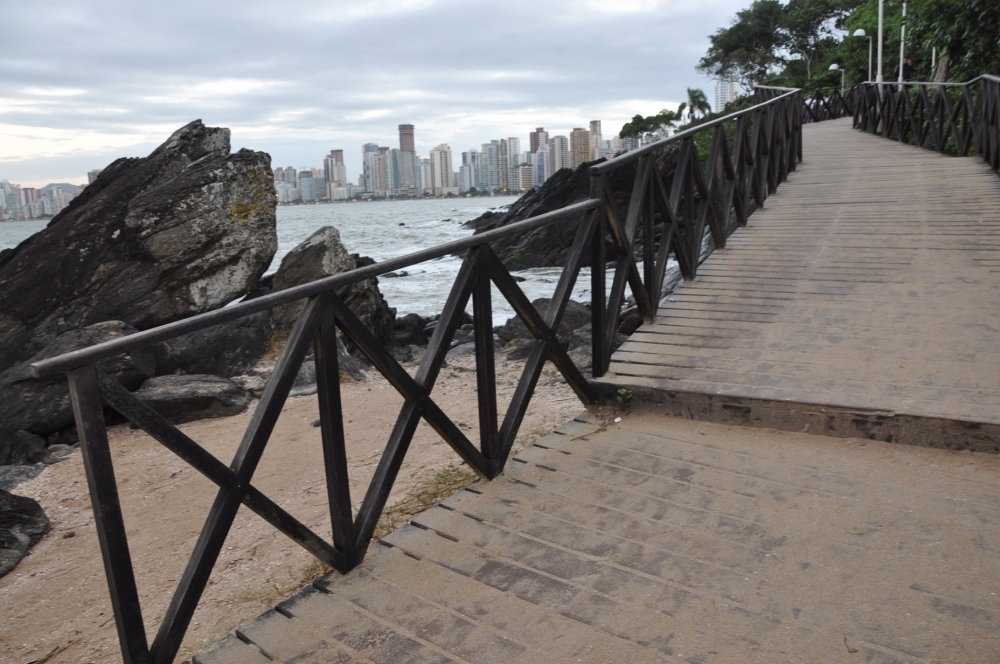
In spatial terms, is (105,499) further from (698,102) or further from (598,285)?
(698,102)

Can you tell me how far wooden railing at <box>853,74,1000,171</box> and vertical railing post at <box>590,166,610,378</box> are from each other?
22.6 feet

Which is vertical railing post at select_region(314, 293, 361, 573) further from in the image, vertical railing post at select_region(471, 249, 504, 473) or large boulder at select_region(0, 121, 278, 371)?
large boulder at select_region(0, 121, 278, 371)

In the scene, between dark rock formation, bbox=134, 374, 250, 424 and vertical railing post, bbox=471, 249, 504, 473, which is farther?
dark rock formation, bbox=134, 374, 250, 424

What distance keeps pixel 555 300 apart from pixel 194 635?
2233 mm

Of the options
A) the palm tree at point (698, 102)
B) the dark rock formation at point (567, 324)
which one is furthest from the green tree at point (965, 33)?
the palm tree at point (698, 102)

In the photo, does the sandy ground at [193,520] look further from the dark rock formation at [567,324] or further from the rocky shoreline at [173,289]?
the dark rock formation at [567,324]

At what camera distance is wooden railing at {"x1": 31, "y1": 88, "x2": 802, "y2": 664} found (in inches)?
78.1

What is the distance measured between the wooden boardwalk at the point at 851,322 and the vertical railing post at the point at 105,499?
2719mm

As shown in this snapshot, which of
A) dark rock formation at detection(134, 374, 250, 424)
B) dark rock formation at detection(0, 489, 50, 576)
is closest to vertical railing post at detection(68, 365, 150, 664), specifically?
dark rock formation at detection(0, 489, 50, 576)

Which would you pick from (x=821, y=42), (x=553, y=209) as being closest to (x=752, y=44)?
(x=821, y=42)

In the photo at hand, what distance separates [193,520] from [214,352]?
13.3ft

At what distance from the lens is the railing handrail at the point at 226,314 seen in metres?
1.87

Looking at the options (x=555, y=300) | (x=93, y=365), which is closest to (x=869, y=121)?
(x=555, y=300)

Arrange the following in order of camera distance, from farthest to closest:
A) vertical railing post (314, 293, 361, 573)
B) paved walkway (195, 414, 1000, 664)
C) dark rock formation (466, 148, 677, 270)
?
dark rock formation (466, 148, 677, 270) < vertical railing post (314, 293, 361, 573) < paved walkway (195, 414, 1000, 664)
